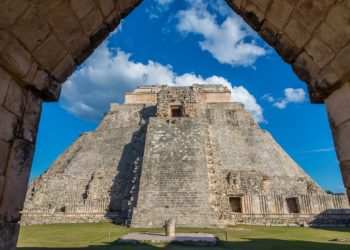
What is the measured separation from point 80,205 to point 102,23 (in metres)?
14.0

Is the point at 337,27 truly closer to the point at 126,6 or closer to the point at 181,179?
the point at 126,6

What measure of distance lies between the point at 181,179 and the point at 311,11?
1190cm

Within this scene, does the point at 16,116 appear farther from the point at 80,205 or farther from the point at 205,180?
the point at 80,205

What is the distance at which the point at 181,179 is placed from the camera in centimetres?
1352

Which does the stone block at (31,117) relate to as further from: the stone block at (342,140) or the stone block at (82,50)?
the stone block at (342,140)

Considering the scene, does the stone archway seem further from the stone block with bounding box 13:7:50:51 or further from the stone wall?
the stone wall

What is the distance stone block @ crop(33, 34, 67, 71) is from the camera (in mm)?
2410

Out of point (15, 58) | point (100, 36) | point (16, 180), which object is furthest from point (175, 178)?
point (15, 58)

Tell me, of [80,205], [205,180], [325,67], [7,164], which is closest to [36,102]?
[7,164]

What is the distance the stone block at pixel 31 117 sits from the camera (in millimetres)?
2486

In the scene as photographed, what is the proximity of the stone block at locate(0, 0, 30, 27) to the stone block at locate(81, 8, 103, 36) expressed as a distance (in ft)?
1.91

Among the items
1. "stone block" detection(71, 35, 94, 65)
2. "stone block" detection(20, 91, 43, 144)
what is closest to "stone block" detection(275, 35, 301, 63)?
"stone block" detection(71, 35, 94, 65)

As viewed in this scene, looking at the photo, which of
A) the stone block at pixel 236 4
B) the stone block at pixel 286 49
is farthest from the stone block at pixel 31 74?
the stone block at pixel 286 49

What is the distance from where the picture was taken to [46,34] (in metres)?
2.36
